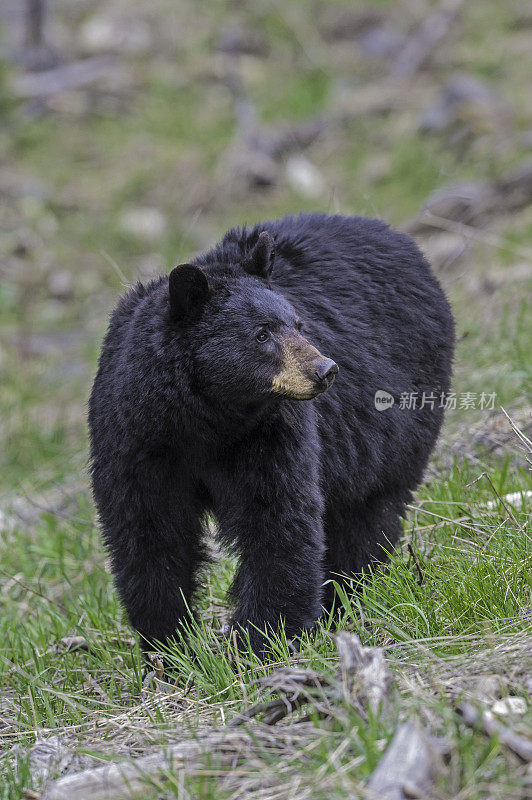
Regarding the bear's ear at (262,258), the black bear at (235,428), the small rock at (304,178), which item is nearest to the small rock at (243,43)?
the small rock at (304,178)

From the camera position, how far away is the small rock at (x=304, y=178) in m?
10.4

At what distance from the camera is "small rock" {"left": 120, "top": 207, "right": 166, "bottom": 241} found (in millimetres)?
10281

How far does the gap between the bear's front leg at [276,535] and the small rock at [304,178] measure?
762 centimetres

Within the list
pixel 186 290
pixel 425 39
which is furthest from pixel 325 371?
pixel 425 39

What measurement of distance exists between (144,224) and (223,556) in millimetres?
6935

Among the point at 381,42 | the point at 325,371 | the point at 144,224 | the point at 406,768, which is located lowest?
the point at 406,768

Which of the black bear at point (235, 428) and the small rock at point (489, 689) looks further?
the black bear at point (235, 428)

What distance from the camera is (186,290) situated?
3.01 m

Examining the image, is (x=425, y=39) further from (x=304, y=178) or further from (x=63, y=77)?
(x=63, y=77)

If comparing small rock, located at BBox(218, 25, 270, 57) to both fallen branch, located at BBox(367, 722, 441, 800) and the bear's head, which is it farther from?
fallen branch, located at BBox(367, 722, 441, 800)

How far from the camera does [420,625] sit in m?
2.86

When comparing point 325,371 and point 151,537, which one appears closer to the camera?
point 325,371

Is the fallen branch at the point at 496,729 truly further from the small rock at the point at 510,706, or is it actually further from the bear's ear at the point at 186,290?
the bear's ear at the point at 186,290

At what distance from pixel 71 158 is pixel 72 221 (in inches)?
67.9
